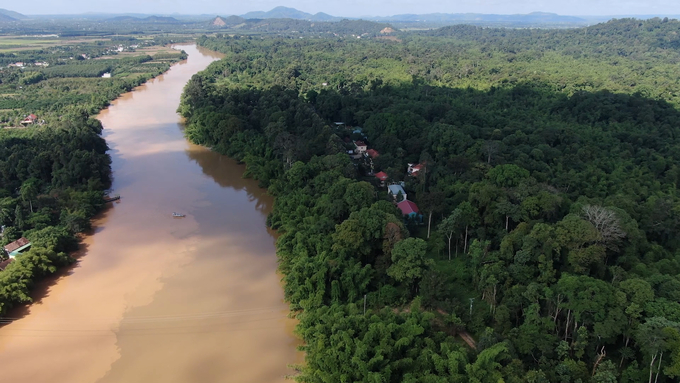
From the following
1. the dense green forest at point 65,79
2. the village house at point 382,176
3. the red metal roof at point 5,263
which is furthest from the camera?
the dense green forest at point 65,79

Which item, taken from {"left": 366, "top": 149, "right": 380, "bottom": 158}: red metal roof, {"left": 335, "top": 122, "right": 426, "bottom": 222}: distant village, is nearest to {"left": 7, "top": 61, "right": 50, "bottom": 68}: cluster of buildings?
{"left": 335, "top": 122, "right": 426, "bottom": 222}: distant village

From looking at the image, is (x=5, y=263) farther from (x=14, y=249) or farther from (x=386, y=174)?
(x=386, y=174)

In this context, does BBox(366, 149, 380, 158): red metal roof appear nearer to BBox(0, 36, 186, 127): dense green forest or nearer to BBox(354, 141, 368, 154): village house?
BBox(354, 141, 368, 154): village house

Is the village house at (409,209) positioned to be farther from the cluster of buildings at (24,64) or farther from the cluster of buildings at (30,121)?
the cluster of buildings at (24,64)

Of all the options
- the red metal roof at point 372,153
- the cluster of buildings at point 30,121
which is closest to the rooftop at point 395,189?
the red metal roof at point 372,153

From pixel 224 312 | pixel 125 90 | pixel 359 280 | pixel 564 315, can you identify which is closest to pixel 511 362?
pixel 564 315

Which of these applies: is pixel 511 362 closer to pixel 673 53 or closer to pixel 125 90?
pixel 125 90
